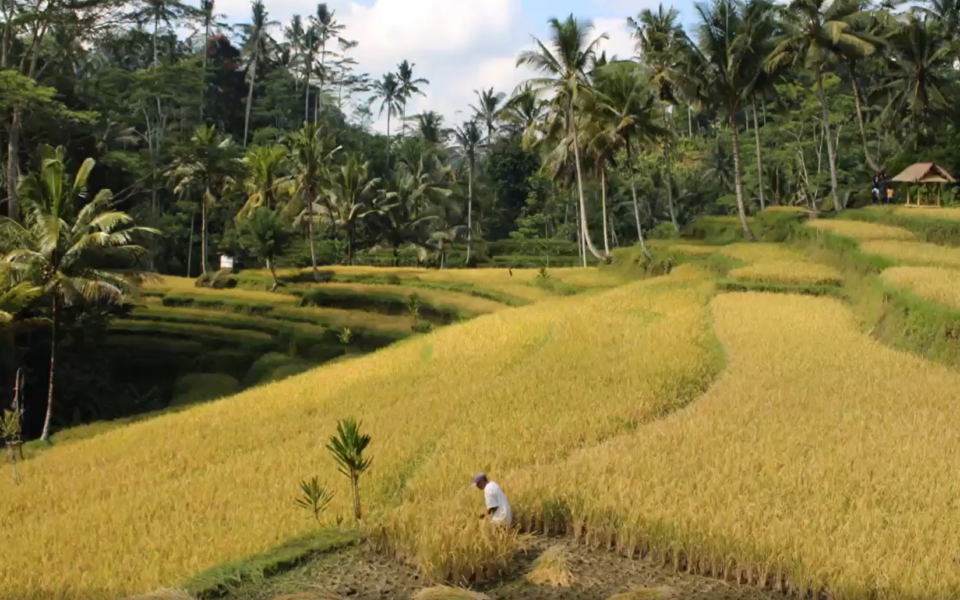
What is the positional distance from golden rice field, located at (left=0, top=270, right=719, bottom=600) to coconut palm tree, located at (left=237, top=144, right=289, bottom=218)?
2421cm

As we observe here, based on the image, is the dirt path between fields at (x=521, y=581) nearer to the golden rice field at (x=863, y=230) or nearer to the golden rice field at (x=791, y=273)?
the golden rice field at (x=791, y=273)

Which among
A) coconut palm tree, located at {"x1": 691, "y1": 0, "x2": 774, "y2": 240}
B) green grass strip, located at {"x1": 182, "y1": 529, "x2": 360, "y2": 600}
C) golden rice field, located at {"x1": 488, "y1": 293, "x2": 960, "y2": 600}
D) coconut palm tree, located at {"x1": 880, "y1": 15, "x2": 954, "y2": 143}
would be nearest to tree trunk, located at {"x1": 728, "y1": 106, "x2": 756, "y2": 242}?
coconut palm tree, located at {"x1": 691, "y1": 0, "x2": 774, "y2": 240}

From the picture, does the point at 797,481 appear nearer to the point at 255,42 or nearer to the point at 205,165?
the point at 205,165

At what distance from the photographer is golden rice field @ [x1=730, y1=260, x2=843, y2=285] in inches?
762

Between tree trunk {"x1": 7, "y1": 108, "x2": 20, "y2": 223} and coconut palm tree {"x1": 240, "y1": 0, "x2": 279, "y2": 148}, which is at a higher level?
coconut palm tree {"x1": 240, "y1": 0, "x2": 279, "y2": 148}

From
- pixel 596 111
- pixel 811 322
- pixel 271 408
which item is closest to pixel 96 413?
pixel 271 408

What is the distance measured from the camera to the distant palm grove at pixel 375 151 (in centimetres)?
2022

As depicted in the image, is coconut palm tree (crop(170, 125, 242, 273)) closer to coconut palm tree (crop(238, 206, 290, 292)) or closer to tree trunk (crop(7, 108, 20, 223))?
coconut palm tree (crop(238, 206, 290, 292))

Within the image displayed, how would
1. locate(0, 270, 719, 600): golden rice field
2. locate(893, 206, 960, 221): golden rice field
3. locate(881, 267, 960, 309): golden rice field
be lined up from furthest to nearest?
locate(893, 206, 960, 221): golden rice field
locate(881, 267, 960, 309): golden rice field
locate(0, 270, 719, 600): golden rice field

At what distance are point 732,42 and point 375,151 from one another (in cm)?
3599

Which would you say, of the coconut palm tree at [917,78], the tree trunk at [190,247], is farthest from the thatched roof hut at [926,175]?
the tree trunk at [190,247]

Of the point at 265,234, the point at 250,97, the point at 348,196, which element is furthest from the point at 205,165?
the point at 250,97

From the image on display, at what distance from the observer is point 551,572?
5898 mm

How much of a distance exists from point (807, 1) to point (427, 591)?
93.3 feet
